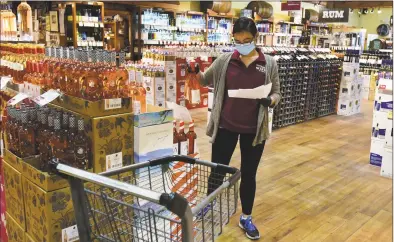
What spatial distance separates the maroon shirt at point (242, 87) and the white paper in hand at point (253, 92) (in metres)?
0.03

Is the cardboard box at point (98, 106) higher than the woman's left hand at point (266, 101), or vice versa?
the cardboard box at point (98, 106)

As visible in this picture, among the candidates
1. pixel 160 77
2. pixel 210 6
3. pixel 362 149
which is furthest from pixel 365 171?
pixel 210 6

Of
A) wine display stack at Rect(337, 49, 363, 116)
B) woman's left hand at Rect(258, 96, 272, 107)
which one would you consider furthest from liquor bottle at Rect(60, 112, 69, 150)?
wine display stack at Rect(337, 49, 363, 116)

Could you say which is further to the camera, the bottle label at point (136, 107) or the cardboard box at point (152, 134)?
the bottle label at point (136, 107)

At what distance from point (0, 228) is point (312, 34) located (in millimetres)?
13889

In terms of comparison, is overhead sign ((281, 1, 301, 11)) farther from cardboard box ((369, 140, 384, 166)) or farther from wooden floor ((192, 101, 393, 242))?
cardboard box ((369, 140, 384, 166))

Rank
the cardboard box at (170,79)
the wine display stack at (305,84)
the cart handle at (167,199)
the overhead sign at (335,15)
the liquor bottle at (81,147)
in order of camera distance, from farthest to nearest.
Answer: the overhead sign at (335,15), the wine display stack at (305,84), the cardboard box at (170,79), the liquor bottle at (81,147), the cart handle at (167,199)

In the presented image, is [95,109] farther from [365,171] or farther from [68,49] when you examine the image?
[365,171]

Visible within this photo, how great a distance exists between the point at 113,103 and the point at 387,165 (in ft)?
12.0

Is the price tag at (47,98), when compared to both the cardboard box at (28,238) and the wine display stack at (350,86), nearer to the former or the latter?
the cardboard box at (28,238)

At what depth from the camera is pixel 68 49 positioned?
2.26 metres

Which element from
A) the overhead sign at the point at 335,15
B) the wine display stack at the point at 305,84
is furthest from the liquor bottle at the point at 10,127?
the overhead sign at the point at 335,15

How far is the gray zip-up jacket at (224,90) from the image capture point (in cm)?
256

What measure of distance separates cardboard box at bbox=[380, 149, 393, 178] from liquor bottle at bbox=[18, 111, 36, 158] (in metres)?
3.80
